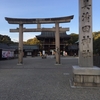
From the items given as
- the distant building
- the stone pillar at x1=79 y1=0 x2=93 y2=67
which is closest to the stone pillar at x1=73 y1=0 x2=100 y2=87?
the stone pillar at x1=79 y1=0 x2=93 y2=67

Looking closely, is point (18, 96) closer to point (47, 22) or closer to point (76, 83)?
point (76, 83)

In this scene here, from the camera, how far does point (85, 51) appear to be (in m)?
6.76

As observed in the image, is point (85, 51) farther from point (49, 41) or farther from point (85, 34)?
point (49, 41)

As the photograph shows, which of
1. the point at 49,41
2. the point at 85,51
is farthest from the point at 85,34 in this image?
the point at 49,41

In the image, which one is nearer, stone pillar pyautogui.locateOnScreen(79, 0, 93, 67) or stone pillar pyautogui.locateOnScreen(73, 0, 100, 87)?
stone pillar pyautogui.locateOnScreen(73, 0, 100, 87)

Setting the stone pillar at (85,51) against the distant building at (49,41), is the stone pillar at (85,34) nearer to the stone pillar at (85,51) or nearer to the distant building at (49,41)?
the stone pillar at (85,51)

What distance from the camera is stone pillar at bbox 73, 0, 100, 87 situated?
20.3 feet

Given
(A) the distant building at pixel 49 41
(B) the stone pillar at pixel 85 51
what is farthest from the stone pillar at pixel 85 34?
(A) the distant building at pixel 49 41

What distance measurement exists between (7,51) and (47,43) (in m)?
20.3

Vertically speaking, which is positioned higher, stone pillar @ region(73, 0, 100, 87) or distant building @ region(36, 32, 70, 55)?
distant building @ region(36, 32, 70, 55)

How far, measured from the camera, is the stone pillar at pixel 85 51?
20.3 ft

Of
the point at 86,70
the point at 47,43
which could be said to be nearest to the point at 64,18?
the point at 86,70

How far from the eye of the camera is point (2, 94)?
16.6 feet

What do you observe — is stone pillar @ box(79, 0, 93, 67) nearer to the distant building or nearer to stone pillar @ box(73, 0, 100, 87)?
stone pillar @ box(73, 0, 100, 87)
